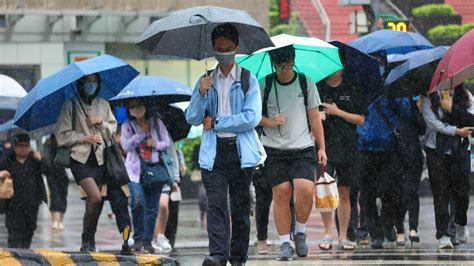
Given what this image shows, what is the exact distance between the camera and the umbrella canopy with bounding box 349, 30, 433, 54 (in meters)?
15.0

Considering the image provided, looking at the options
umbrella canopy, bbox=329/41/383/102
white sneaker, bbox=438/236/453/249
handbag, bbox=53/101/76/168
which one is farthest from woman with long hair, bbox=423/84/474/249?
handbag, bbox=53/101/76/168

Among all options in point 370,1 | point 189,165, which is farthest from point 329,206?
point 189,165

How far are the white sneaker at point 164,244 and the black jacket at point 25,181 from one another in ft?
5.42

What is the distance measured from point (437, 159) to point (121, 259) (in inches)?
214

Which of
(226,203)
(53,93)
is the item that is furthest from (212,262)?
(53,93)

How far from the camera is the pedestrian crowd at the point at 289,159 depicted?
11688mm

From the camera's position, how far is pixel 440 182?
14.2m

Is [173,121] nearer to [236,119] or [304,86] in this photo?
[304,86]

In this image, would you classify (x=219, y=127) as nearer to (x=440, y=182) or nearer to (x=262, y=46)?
(x=262, y=46)

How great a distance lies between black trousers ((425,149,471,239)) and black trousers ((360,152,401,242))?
0.42m

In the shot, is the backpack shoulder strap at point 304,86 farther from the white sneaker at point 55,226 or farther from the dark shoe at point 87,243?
the white sneaker at point 55,226

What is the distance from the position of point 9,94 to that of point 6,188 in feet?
4.59

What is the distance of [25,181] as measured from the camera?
14.6m

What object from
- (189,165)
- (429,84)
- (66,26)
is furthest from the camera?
(66,26)
